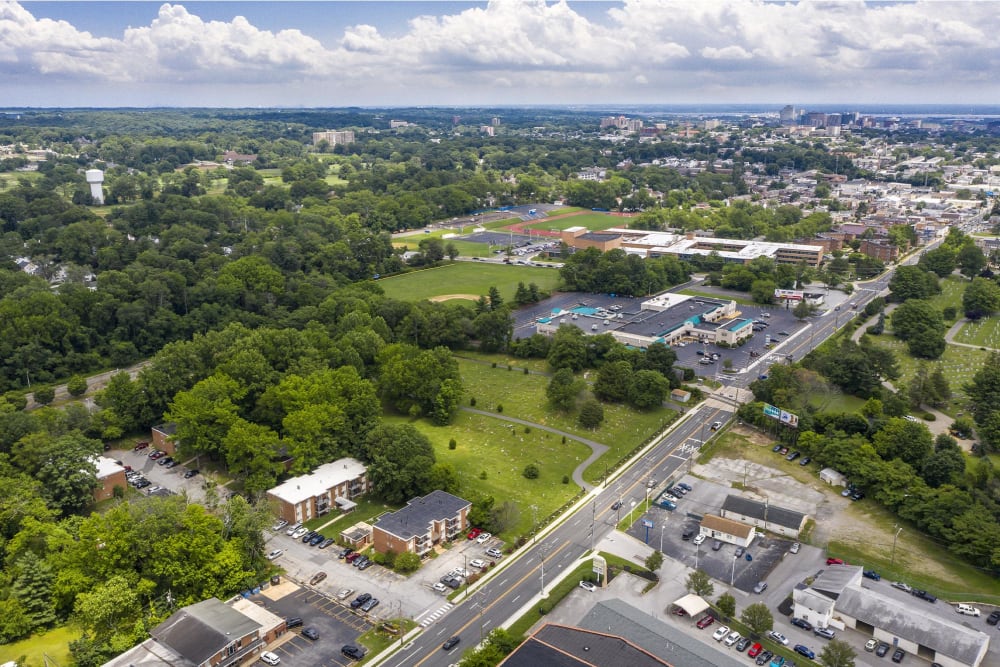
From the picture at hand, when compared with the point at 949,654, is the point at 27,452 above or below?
above

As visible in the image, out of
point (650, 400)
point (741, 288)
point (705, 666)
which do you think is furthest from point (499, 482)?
point (741, 288)

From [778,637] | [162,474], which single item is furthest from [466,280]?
[778,637]

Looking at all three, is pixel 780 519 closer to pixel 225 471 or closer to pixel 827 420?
pixel 827 420

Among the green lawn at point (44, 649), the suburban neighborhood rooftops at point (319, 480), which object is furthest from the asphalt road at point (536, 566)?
the green lawn at point (44, 649)

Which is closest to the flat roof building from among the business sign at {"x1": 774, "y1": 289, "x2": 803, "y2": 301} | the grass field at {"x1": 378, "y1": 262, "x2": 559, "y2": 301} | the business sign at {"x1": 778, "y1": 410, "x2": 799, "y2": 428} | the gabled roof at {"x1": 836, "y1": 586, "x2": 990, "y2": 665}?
the gabled roof at {"x1": 836, "y1": 586, "x2": 990, "y2": 665}

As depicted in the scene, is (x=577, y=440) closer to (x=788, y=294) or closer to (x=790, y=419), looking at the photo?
(x=790, y=419)

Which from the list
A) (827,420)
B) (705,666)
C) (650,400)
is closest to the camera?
(705,666)
